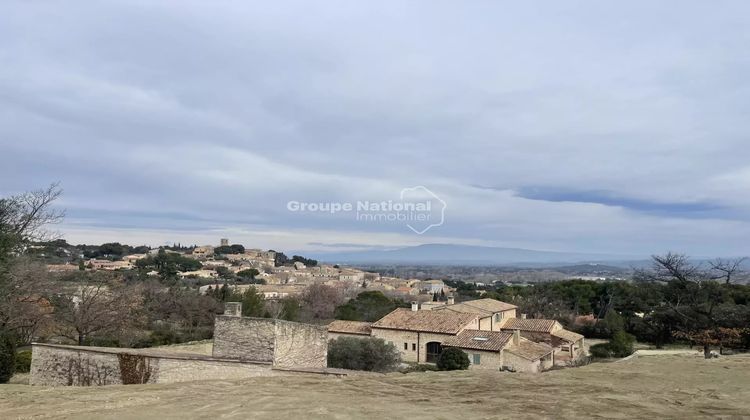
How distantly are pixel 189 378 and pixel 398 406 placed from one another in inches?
296

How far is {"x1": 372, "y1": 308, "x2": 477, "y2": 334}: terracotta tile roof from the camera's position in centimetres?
3069

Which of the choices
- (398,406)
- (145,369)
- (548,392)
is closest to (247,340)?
(145,369)

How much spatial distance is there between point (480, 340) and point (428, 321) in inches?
204

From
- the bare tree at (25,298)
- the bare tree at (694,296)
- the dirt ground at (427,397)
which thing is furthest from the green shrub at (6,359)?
the bare tree at (694,296)

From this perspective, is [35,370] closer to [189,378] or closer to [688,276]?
[189,378]

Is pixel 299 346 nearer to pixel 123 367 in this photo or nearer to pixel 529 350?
pixel 123 367

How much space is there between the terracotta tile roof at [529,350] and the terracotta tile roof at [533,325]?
493 cm

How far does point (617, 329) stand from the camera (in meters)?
39.2

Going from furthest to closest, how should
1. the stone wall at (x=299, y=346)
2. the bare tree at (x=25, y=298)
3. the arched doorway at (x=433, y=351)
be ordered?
the arched doorway at (x=433, y=351), the bare tree at (x=25, y=298), the stone wall at (x=299, y=346)

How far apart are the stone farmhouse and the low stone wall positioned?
52.1ft

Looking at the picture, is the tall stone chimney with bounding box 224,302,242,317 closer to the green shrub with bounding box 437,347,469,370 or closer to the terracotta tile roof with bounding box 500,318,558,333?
the green shrub with bounding box 437,347,469,370

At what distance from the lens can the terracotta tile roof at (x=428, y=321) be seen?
3069 cm

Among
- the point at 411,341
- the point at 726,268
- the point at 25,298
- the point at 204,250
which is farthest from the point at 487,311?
the point at 204,250

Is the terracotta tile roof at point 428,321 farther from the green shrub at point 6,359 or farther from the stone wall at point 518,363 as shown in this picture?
the green shrub at point 6,359
